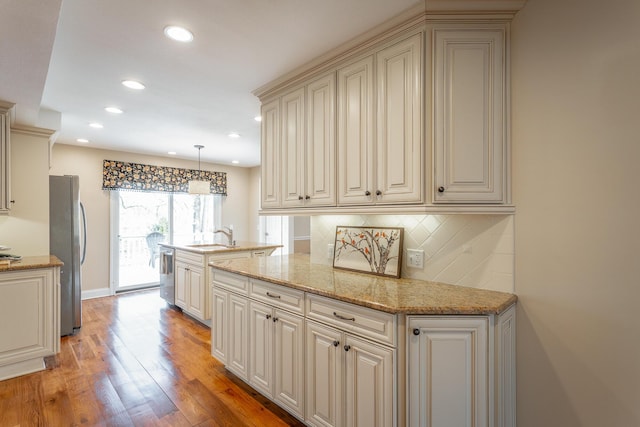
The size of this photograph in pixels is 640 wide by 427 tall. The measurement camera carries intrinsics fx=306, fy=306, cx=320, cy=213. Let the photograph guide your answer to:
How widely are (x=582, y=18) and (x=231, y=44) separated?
1.90m

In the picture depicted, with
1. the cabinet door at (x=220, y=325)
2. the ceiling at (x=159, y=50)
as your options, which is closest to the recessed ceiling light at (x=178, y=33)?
the ceiling at (x=159, y=50)

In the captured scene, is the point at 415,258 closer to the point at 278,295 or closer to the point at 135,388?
the point at 278,295

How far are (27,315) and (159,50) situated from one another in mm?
2538

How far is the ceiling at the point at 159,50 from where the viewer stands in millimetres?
1623

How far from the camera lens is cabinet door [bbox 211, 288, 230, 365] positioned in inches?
99.7

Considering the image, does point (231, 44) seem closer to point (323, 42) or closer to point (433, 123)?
point (323, 42)

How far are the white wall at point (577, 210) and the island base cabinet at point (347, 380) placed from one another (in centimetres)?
79

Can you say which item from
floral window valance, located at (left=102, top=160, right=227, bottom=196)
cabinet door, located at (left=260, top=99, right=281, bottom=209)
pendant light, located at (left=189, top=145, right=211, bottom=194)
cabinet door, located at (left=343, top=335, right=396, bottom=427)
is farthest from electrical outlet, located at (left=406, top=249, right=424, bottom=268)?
floral window valance, located at (left=102, top=160, right=227, bottom=196)

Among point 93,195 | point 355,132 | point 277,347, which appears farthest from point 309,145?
point 93,195

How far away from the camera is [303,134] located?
93.2 inches

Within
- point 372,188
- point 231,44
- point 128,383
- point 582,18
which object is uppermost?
point 231,44

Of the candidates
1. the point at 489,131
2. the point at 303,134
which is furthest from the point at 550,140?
the point at 303,134

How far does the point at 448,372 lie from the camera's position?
146 cm

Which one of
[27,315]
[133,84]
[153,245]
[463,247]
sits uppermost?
[133,84]
